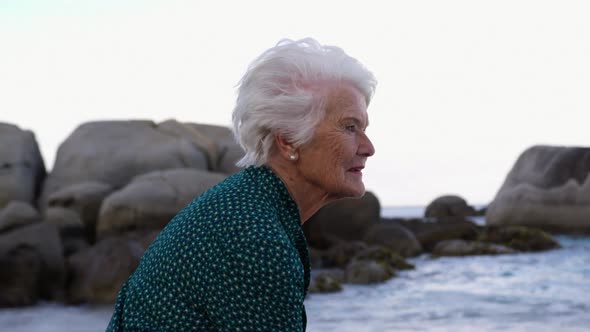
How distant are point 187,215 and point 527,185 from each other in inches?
724

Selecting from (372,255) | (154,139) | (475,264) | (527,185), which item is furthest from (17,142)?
(527,185)

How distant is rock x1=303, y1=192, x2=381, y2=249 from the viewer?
530 inches

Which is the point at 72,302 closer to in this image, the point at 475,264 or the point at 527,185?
the point at 475,264

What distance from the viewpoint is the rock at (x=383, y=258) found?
11.0 m

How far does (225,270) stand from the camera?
1.42 meters

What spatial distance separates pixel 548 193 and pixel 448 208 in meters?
6.75

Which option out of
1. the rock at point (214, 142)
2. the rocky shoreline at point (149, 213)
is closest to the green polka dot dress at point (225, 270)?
the rocky shoreline at point (149, 213)

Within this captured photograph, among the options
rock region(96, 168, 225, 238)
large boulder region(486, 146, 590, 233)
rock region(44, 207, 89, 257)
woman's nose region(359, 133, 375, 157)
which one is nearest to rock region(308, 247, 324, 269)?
rock region(96, 168, 225, 238)

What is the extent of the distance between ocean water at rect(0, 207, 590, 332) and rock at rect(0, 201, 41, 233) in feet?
8.29

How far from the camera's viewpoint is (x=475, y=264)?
37.8 feet

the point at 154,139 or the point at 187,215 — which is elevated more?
the point at 187,215

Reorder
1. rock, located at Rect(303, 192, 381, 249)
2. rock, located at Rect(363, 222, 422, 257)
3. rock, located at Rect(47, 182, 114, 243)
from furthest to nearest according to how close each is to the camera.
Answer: rock, located at Rect(303, 192, 381, 249) → rock, located at Rect(363, 222, 422, 257) → rock, located at Rect(47, 182, 114, 243)

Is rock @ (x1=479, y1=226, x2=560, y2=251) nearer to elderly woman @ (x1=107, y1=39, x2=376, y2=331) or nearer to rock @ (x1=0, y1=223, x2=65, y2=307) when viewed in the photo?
rock @ (x1=0, y1=223, x2=65, y2=307)

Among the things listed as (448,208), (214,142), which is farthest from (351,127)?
(448,208)
